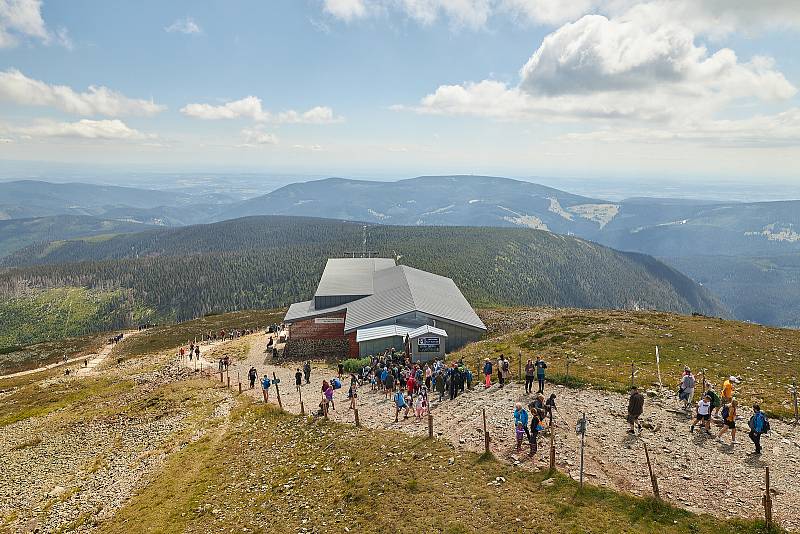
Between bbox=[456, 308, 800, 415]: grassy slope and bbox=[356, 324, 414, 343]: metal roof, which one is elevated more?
bbox=[456, 308, 800, 415]: grassy slope

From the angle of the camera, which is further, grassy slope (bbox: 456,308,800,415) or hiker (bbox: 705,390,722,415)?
grassy slope (bbox: 456,308,800,415)

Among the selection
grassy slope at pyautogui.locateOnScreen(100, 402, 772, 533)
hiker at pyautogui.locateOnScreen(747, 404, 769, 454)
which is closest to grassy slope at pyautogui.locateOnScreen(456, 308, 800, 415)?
hiker at pyautogui.locateOnScreen(747, 404, 769, 454)

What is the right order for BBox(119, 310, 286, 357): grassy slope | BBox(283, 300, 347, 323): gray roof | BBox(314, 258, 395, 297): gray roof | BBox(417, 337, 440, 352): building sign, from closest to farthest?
1. BBox(417, 337, 440, 352): building sign
2. BBox(283, 300, 347, 323): gray roof
3. BBox(314, 258, 395, 297): gray roof
4. BBox(119, 310, 286, 357): grassy slope

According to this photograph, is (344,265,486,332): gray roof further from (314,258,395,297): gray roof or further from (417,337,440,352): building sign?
(417,337,440,352): building sign

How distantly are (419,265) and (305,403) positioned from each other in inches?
5854

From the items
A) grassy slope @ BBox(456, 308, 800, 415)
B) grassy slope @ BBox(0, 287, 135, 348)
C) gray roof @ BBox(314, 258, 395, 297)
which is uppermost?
grassy slope @ BBox(456, 308, 800, 415)

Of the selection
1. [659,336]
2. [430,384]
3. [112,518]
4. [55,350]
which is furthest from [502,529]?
[55,350]

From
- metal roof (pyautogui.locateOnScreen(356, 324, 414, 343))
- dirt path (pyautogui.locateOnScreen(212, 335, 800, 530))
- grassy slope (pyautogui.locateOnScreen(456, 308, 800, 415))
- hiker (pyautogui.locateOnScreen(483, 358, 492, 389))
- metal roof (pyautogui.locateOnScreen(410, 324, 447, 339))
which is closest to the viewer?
dirt path (pyautogui.locateOnScreen(212, 335, 800, 530))

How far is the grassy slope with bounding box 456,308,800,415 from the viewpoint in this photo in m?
26.6

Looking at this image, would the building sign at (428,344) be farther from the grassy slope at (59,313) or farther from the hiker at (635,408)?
the grassy slope at (59,313)

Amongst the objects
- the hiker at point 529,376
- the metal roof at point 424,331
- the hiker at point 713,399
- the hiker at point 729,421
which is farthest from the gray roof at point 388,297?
the hiker at point 729,421

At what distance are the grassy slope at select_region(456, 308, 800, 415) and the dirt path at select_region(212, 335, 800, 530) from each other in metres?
3.56

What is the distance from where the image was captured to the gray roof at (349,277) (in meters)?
63.9

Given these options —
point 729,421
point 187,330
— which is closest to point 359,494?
point 729,421
